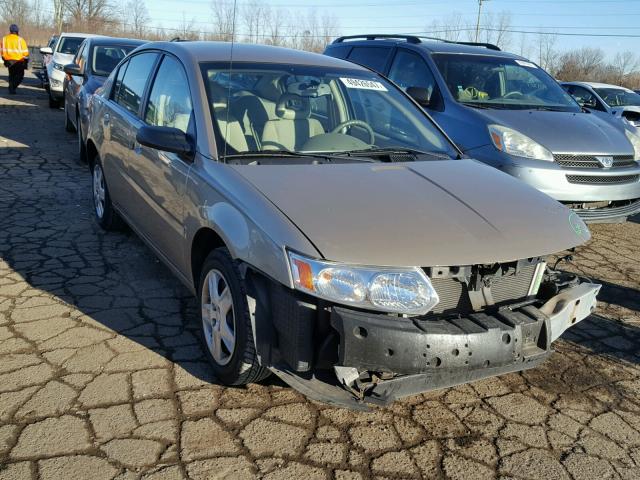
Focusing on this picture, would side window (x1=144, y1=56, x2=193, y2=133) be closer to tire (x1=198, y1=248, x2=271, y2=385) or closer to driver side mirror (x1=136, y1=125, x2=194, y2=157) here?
driver side mirror (x1=136, y1=125, x2=194, y2=157)

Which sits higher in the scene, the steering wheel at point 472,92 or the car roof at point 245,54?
the car roof at point 245,54

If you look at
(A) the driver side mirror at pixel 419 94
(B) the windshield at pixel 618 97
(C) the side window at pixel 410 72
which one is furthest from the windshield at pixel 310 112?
(B) the windshield at pixel 618 97

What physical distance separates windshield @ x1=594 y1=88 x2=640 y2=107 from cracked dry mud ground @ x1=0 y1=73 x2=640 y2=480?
33.7 ft

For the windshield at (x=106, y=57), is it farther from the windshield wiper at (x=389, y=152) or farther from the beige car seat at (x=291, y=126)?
the windshield wiper at (x=389, y=152)

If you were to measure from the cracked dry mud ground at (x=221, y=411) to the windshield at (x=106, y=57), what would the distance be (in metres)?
5.66

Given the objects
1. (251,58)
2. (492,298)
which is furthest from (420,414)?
(251,58)

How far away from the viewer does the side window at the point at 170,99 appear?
3799mm

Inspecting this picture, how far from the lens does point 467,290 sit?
2.83 meters

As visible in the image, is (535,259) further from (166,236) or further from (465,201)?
(166,236)

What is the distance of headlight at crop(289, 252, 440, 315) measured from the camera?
2570mm

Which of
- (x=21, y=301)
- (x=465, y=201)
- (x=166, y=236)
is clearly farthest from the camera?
(x=21, y=301)

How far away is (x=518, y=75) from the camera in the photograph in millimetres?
7270

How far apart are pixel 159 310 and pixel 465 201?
7.09 feet

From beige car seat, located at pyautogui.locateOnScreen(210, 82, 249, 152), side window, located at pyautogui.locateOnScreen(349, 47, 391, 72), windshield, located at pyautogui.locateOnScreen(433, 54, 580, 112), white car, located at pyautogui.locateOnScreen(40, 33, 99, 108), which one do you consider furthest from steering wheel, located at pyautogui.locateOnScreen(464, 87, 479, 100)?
white car, located at pyautogui.locateOnScreen(40, 33, 99, 108)
